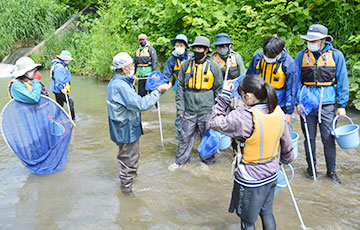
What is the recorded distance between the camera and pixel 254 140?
257 centimetres

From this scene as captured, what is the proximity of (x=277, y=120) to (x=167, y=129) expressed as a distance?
487 cm

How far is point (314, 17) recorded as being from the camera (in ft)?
30.3

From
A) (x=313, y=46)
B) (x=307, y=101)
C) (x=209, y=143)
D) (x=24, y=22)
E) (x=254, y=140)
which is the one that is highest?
(x=24, y=22)

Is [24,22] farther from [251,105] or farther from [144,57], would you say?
[251,105]

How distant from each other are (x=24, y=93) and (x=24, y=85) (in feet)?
0.58

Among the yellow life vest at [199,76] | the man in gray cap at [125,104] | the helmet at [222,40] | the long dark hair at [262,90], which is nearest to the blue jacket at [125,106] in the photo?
the man in gray cap at [125,104]

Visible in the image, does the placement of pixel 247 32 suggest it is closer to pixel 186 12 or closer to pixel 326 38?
pixel 186 12

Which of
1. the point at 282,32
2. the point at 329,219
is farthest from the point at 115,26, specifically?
the point at 329,219

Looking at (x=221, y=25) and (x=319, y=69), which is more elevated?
(x=221, y=25)

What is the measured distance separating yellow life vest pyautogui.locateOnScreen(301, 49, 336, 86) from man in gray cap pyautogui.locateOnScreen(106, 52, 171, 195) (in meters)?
2.06

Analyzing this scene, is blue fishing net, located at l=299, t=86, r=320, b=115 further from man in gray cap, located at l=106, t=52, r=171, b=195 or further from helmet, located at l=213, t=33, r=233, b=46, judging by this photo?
man in gray cap, located at l=106, t=52, r=171, b=195

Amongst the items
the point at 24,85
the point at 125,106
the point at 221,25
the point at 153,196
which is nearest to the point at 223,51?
the point at 125,106

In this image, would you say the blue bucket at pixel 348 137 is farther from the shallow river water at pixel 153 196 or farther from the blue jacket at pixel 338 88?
the shallow river water at pixel 153 196

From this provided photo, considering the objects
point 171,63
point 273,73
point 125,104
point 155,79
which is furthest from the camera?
point 171,63
